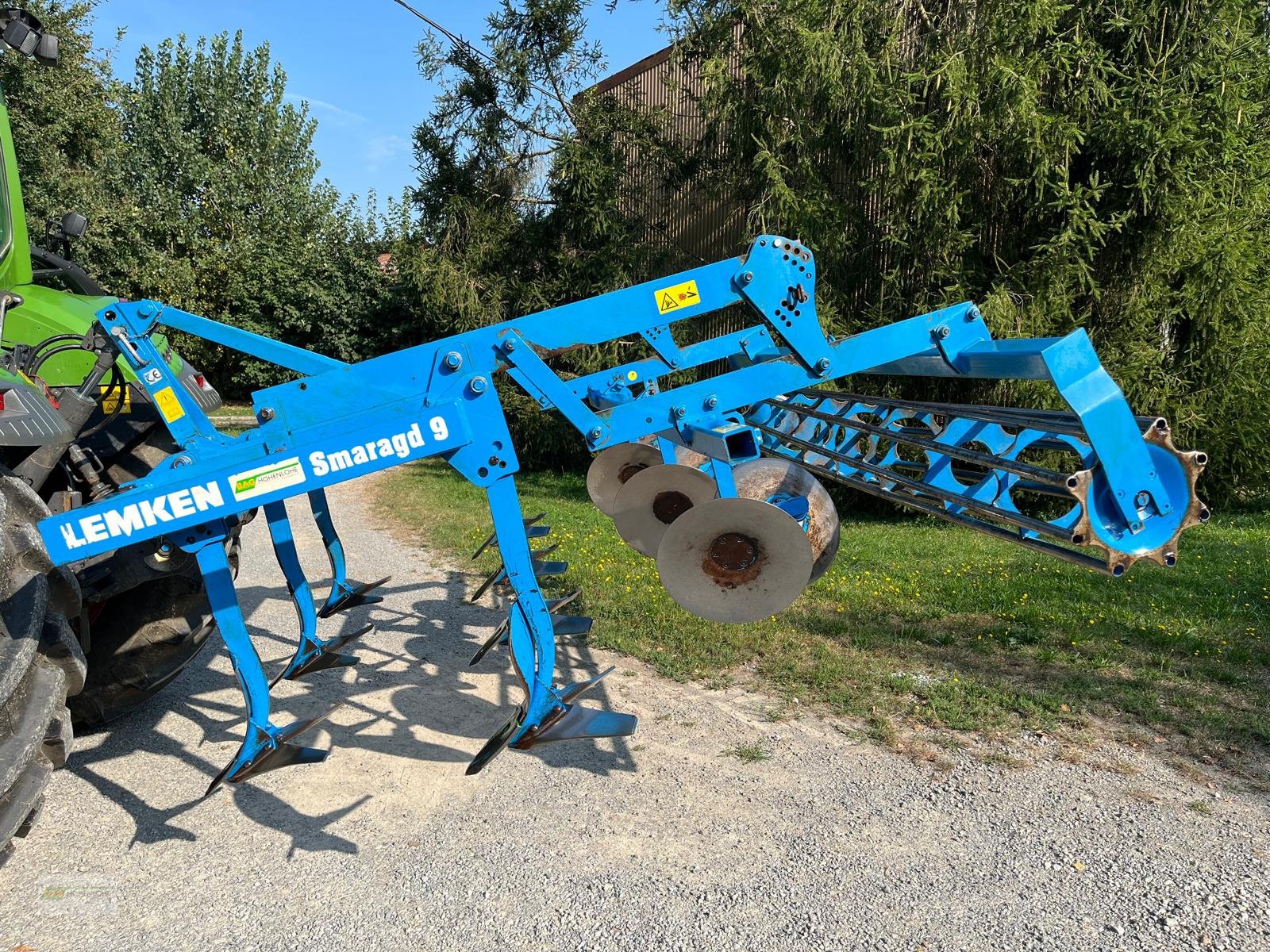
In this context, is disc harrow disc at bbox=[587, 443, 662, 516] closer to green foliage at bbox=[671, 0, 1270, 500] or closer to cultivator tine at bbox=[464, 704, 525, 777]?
cultivator tine at bbox=[464, 704, 525, 777]

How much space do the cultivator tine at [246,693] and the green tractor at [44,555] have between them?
0.25 meters

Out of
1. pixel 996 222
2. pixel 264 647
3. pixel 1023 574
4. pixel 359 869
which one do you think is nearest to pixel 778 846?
pixel 359 869

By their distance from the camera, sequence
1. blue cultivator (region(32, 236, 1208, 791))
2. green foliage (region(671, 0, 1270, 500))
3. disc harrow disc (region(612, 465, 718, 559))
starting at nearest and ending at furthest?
1. blue cultivator (region(32, 236, 1208, 791))
2. disc harrow disc (region(612, 465, 718, 559))
3. green foliage (region(671, 0, 1270, 500))

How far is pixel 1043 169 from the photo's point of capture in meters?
8.16

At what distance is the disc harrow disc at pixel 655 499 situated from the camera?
4.00m

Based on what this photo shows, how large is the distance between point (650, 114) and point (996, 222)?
192 inches

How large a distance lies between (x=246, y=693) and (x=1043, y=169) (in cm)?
787

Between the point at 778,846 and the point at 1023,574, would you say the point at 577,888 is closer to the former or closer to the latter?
the point at 778,846

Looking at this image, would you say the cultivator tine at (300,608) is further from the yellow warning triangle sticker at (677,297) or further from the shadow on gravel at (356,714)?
the yellow warning triangle sticker at (677,297)

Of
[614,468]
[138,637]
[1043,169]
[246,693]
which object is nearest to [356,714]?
[138,637]

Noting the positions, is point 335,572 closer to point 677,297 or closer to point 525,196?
point 677,297

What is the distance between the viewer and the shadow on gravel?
330cm

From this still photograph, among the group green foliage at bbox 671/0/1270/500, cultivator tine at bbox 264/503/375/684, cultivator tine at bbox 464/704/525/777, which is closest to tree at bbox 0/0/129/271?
green foliage at bbox 671/0/1270/500

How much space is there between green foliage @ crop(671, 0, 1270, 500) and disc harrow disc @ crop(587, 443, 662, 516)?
4.33 metres
